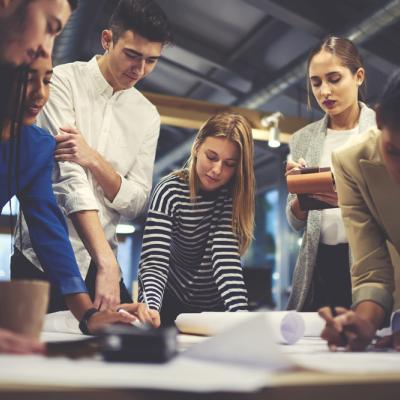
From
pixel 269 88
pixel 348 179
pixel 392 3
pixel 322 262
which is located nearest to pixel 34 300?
pixel 348 179

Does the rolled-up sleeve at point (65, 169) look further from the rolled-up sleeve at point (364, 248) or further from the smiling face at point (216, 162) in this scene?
the rolled-up sleeve at point (364, 248)

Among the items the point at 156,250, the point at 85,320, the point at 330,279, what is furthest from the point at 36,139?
the point at 330,279

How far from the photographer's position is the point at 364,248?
1.18 metres

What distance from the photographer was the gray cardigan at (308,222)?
2139 mm

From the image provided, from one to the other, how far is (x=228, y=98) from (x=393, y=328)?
649cm

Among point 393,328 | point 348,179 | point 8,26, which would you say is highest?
point 8,26

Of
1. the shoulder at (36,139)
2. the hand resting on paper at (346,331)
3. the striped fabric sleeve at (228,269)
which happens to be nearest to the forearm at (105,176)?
the shoulder at (36,139)

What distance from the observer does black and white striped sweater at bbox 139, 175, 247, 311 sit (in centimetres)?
182

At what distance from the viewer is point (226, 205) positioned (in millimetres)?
1970

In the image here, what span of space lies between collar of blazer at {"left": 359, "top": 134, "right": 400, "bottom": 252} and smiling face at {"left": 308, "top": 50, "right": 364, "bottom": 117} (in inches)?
42.2

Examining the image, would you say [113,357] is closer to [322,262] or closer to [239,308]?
[239,308]

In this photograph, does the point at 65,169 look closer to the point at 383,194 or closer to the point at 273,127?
the point at 383,194

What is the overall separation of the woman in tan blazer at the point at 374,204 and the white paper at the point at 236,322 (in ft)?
0.39

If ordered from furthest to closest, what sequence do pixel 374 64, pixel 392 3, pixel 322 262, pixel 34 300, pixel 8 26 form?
pixel 374 64 → pixel 392 3 → pixel 322 262 → pixel 8 26 → pixel 34 300
